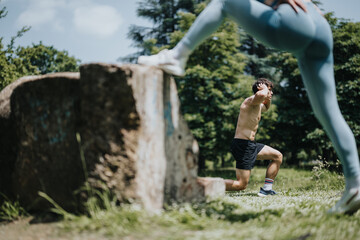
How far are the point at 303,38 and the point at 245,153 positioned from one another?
272 cm

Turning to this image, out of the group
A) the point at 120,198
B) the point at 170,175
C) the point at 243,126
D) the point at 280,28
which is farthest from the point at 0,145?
the point at 243,126

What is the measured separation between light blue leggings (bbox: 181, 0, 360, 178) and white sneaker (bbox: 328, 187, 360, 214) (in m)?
0.14

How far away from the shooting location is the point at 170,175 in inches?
92.9

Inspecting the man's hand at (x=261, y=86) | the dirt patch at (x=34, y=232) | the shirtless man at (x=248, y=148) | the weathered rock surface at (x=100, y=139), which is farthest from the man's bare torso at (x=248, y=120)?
the dirt patch at (x=34, y=232)

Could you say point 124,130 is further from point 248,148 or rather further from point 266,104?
point 266,104

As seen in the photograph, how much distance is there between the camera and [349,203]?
7.62 feet

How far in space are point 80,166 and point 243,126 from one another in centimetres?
317

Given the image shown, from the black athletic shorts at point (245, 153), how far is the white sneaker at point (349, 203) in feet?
7.40

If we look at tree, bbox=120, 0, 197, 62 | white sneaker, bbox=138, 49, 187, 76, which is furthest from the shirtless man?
tree, bbox=120, 0, 197, 62

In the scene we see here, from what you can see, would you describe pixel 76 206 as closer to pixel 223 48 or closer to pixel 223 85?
pixel 223 85

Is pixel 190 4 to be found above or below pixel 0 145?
above

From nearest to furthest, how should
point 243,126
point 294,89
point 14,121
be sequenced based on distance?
1. point 14,121
2. point 243,126
3. point 294,89

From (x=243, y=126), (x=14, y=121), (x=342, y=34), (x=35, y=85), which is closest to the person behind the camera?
(x=35, y=85)

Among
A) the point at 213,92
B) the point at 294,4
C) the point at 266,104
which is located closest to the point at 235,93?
the point at 213,92
